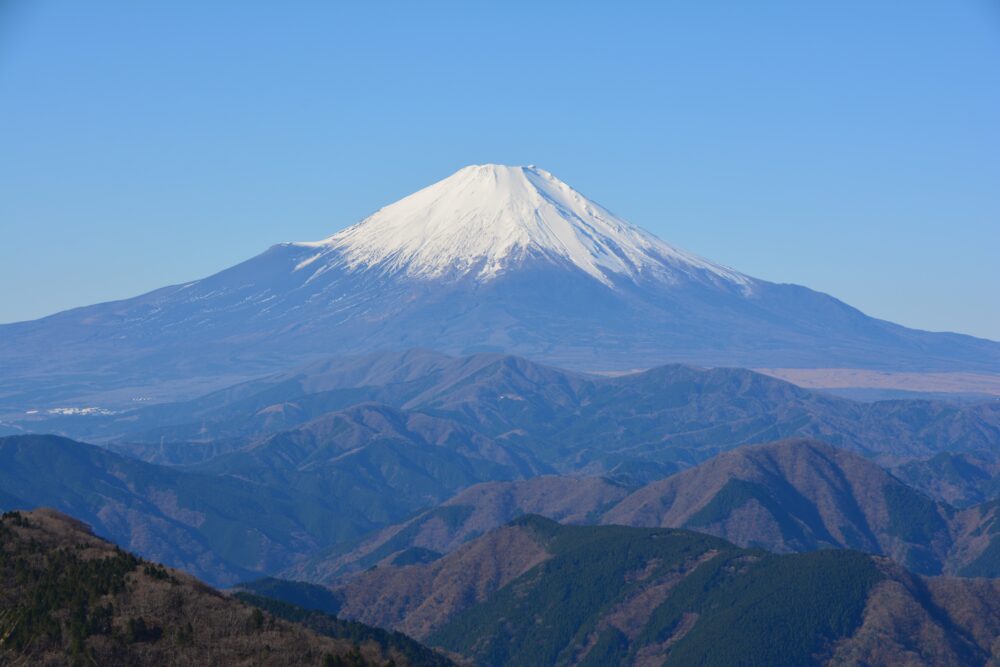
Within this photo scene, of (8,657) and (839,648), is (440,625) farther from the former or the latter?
(8,657)

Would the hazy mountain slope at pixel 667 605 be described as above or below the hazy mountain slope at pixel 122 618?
below

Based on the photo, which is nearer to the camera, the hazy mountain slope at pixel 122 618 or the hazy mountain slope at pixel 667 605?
the hazy mountain slope at pixel 122 618

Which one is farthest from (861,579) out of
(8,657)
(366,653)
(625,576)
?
(8,657)

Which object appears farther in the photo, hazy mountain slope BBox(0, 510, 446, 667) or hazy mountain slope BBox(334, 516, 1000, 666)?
hazy mountain slope BBox(334, 516, 1000, 666)

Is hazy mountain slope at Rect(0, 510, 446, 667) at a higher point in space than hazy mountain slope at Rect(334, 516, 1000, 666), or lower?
higher

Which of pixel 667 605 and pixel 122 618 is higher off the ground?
pixel 122 618
